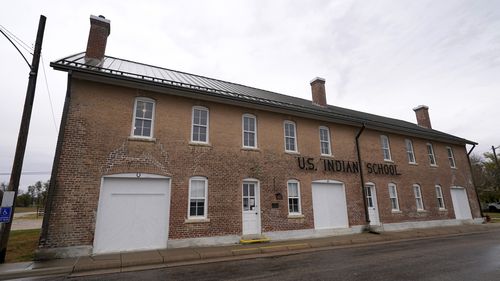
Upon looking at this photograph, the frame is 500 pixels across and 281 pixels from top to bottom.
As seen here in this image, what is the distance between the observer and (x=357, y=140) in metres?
15.5

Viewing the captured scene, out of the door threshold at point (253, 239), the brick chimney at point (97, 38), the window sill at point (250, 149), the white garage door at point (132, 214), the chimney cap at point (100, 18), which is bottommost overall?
the door threshold at point (253, 239)

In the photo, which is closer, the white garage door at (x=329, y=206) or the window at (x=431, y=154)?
the white garage door at (x=329, y=206)

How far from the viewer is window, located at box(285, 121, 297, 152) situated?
13.3m

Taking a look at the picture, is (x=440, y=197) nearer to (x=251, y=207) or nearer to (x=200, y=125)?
(x=251, y=207)

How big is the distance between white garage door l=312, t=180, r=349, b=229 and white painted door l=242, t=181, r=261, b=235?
3.28m

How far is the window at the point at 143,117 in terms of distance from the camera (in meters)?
10.0

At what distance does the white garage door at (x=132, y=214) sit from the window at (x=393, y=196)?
13264mm

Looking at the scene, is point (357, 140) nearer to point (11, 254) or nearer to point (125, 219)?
point (125, 219)

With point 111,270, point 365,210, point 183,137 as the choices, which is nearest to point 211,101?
point 183,137

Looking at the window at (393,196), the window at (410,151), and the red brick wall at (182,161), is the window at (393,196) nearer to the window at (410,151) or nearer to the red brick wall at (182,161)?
the red brick wall at (182,161)

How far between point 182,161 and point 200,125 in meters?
1.82

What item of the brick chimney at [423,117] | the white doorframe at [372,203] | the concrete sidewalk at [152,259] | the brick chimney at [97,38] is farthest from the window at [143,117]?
the brick chimney at [423,117]

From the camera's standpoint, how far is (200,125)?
36.8 feet

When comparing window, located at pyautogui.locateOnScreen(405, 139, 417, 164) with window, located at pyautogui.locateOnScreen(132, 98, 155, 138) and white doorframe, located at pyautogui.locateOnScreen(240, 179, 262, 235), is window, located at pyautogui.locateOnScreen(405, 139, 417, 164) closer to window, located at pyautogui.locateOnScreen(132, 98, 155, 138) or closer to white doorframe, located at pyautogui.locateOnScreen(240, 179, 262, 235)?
white doorframe, located at pyautogui.locateOnScreen(240, 179, 262, 235)
